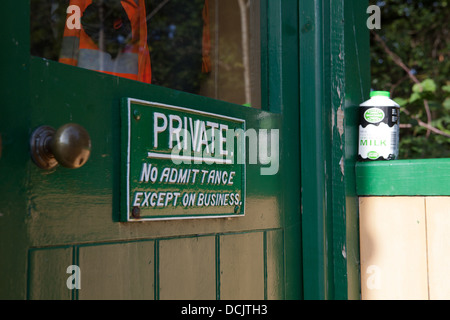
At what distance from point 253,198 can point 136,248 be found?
0.38m

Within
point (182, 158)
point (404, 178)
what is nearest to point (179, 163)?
point (182, 158)

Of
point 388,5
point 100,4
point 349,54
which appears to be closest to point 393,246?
point 349,54

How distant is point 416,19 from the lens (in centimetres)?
433

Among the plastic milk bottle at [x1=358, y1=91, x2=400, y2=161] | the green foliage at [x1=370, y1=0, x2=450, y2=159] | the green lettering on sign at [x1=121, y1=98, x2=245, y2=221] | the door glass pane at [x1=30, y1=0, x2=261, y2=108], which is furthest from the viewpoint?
the green foliage at [x1=370, y1=0, x2=450, y2=159]

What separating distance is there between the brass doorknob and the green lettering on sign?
0.17 metres

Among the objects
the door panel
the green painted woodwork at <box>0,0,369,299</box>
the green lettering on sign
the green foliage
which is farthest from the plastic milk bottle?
the green foliage

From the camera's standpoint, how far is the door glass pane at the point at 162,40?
1.23 meters

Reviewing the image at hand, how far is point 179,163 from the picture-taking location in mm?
960

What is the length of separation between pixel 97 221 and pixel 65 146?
190 mm

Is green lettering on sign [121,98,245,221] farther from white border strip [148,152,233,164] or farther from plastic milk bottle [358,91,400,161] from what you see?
plastic milk bottle [358,91,400,161]

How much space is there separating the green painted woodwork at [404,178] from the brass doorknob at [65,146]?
0.89 metres

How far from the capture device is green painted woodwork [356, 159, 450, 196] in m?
1.27

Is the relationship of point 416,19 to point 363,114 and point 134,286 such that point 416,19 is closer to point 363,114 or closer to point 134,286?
point 363,114

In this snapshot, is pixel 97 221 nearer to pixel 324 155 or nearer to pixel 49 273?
pixel 49 273
